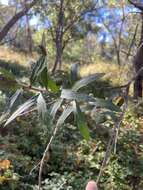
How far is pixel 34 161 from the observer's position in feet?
16.0

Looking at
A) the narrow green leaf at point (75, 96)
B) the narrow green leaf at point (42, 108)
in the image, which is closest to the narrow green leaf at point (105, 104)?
the narrow green leaf at point (75, 96)

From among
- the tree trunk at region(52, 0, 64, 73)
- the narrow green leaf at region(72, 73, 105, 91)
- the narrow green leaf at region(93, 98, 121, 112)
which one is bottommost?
the tree trunk at region(52, 0, 64, 73)

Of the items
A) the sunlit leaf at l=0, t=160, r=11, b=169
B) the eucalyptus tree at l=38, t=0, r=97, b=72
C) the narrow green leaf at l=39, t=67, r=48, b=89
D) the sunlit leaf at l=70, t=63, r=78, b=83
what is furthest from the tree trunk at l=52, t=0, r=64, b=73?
the narrow green leaf at l=39, t=67, r=48, b=89

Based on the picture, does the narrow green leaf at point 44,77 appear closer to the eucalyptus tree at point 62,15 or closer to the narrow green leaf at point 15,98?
the narrow green leaf at point 15,98

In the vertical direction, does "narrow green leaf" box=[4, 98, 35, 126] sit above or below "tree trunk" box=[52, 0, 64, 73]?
above

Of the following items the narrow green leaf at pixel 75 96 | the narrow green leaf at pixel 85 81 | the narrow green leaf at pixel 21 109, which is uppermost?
the narrow green leaf at pixel 85 81

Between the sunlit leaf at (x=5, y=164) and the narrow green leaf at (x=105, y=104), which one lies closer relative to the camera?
the narrow green leaf at (x=105, y=104)

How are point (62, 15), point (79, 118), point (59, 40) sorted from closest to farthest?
point (79, 118), point (62, 15), point (59, 40)

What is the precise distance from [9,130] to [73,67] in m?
4.62

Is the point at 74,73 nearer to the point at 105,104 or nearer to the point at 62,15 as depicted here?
the point at 105,104

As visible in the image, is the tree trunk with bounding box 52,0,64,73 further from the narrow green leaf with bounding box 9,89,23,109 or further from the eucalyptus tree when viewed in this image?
the narrow green leaf with bounding box 9,89,23,109

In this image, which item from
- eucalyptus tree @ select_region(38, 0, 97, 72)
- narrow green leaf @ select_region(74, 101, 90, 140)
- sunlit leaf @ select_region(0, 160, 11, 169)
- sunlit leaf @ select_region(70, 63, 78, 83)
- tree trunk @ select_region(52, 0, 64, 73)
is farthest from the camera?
eucalyptus tree @ select_region(38, 0, 97, 72)

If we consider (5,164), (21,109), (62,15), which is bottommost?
(5,164)

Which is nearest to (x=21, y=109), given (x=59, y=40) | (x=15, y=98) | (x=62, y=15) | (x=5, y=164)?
(x=15, y=98)
